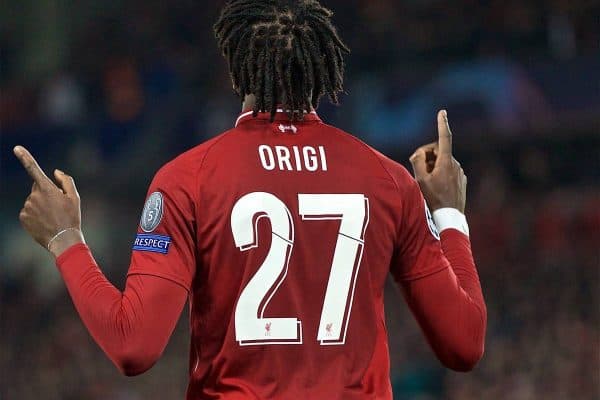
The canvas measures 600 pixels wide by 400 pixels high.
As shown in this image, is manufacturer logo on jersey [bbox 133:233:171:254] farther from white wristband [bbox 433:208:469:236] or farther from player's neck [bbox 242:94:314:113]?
white wristband [bbox 433:208:469:236]

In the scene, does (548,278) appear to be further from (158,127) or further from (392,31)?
(158,127)

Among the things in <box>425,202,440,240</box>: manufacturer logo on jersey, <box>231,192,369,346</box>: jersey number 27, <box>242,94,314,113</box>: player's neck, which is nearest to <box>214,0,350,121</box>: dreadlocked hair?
<box>242,94,314,113</box>: player's neck

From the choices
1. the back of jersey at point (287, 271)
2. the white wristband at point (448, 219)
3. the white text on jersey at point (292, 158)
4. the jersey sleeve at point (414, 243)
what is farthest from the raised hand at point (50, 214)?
the white wristband at point (448, 219)

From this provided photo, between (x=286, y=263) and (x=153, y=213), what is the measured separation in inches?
10.7

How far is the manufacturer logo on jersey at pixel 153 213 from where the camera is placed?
7.73ft

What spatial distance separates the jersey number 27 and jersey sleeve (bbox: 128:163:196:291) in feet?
0.30

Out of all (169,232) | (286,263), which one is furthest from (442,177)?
(169,232)

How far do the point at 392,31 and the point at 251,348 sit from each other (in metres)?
8.74

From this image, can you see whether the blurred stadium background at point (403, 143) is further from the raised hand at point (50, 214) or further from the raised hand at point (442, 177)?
the raised hand at point (50, 214)

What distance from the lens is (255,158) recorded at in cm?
245

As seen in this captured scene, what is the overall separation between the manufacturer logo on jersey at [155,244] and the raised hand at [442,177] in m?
0.63

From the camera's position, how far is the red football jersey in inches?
93.0

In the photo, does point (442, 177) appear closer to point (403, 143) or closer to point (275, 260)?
point (275, 260)

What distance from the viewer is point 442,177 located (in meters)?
2.67
